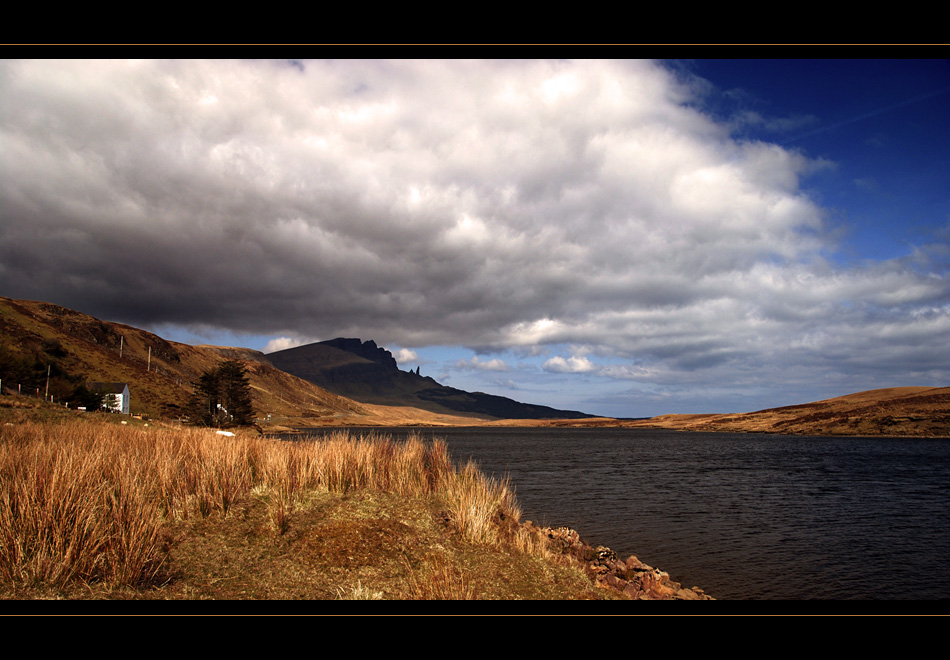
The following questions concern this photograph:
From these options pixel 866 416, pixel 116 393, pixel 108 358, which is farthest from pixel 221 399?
pixel 866 416

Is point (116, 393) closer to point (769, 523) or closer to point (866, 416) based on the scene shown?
point (769, 523)

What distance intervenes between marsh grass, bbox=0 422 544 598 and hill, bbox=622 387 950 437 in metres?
95.5

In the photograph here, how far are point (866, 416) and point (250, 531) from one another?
10935 cm

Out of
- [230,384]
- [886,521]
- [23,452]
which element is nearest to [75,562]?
[23,452]

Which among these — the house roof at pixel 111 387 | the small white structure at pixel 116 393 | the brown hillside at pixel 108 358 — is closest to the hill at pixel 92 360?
the brown hillside at pixel 108 358

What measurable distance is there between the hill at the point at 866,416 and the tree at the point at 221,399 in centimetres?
9856

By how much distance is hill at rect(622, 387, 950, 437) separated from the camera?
255ft

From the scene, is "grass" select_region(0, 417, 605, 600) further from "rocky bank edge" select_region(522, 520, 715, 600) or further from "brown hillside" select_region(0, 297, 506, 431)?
"brown hillside" select_region(0, 297, 506, 431)

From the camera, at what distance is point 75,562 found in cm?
544

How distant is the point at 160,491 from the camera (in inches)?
359

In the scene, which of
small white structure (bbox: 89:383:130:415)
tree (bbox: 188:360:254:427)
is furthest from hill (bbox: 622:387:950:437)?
small white structure (bbox: 89:383:130:415)

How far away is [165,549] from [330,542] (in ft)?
7.55

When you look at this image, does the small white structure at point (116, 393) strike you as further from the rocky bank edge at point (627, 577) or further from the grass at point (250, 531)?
the rocky bank edge at point (627, 577)
